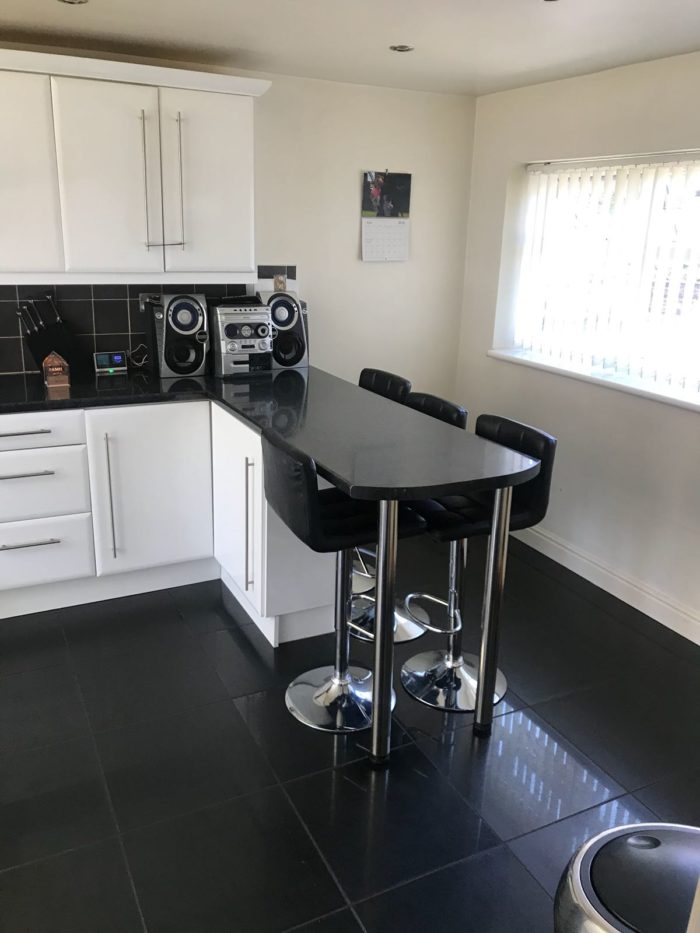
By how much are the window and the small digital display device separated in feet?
6.49

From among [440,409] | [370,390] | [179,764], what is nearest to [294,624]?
[179,764]

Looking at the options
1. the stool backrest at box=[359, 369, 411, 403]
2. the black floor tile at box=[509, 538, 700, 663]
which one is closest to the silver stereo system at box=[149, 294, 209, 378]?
the stool backrest at box=[359, 369, 411, 403]

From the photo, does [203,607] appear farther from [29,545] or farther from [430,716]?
[430,716]

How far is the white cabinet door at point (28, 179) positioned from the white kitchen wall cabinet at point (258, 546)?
91cm

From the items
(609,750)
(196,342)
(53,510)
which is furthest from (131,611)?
(609,750)

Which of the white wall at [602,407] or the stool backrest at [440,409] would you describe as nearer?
the stool backrest at [440,409]

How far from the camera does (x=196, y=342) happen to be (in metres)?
3.37

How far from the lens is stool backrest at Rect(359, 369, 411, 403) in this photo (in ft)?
10.5

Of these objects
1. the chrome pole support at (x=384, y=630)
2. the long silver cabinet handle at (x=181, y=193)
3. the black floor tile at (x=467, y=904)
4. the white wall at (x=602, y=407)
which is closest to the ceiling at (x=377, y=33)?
the white wall at (x=602, y=407)

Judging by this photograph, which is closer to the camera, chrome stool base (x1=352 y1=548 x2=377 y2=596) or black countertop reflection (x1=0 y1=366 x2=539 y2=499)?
black countertop reflection (x1=0 y1=366 x2=539 y2=499)

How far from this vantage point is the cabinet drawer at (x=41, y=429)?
2846mm

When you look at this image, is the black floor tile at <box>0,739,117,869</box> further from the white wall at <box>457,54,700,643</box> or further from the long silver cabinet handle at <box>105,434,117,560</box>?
the white wall at <box>457,54,700,643</box>

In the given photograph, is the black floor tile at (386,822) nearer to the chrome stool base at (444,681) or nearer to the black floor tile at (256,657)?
the chrome stool base at (444,681)

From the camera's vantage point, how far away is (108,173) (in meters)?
2.97
